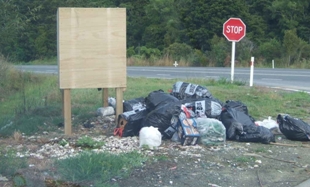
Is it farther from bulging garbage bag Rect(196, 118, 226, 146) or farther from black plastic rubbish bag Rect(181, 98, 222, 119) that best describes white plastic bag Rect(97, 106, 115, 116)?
bulging garbage bag Rect(196, 118, 226, 146)

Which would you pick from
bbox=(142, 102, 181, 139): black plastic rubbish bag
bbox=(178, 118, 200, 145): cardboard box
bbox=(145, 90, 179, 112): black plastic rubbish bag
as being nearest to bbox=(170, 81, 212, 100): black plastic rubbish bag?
bbox=(145, 90, 179, 112): black plastic rubbish bag

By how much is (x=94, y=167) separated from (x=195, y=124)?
2.28 metres

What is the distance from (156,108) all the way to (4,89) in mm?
9042

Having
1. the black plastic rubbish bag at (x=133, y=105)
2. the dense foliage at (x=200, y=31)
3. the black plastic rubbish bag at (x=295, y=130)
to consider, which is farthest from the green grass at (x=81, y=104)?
the dense foliage at (x=200, y=31)

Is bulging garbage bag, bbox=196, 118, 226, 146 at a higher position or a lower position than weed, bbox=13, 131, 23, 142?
higher

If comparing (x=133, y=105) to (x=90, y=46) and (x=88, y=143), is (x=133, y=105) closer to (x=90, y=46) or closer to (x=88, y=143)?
(x=90, y=46)

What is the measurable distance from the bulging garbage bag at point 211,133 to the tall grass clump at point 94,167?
4.71 ft

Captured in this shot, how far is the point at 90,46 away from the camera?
8539 mm

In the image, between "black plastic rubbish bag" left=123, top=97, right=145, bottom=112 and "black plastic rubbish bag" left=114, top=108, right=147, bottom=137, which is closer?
"black plastic rubbish bag" left=114, top=108, right=147, bottom=137

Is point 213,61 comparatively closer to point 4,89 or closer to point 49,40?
point 49,40

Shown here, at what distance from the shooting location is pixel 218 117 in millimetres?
8773

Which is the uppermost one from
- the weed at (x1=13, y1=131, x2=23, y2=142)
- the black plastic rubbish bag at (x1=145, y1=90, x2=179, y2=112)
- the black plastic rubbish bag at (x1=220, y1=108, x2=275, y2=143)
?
the black plastic rubbish bag at (x1=145, y1=90, x2=179, y2=112)

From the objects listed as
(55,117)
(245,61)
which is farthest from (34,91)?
(245,61)

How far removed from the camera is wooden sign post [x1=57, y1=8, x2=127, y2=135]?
839 cm
